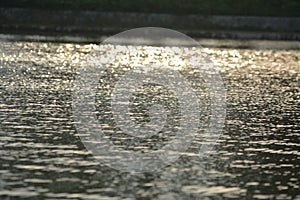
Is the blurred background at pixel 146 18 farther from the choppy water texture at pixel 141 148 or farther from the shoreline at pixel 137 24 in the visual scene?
the choppy water texture at pixel 141 148

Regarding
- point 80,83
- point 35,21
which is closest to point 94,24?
point 35,21

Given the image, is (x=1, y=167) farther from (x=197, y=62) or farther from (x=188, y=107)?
(x=197, y=62)

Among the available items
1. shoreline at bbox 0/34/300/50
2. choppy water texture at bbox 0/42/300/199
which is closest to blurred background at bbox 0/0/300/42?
shoreline at bbox 0/34/300/50

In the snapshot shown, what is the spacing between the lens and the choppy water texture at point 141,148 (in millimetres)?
20078

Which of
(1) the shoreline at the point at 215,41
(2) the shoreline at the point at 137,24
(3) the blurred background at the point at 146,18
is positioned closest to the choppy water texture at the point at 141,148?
(1) the shoreline at the point at 215,41

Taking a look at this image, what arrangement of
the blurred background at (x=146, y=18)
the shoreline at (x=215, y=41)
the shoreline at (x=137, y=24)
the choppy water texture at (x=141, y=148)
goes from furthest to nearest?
the blurred background at (x=146, y=18)
the shoreline at (x=137, y=24)
the shoreline at (x=215, y=41)
the choppy water texture at (x=141, y=148)

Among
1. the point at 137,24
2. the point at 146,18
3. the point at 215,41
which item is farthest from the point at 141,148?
the point at 146,18

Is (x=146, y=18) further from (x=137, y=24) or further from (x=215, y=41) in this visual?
(x=215, y=41)

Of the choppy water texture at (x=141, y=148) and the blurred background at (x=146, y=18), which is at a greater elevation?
the blurred background at (x=146, y=18)

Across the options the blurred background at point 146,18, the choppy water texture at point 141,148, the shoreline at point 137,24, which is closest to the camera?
the choppy water texture at point 141,148

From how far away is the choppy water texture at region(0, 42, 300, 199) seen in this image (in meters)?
20.1

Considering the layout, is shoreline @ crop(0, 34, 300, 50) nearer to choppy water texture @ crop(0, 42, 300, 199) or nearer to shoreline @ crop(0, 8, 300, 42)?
shoreline @ crop(0, 8, 300, 42)

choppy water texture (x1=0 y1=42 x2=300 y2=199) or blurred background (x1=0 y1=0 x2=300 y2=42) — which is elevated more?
blurred background (x1=0 y1=0 x2=300 y2=42)

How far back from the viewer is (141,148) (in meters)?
25.4
